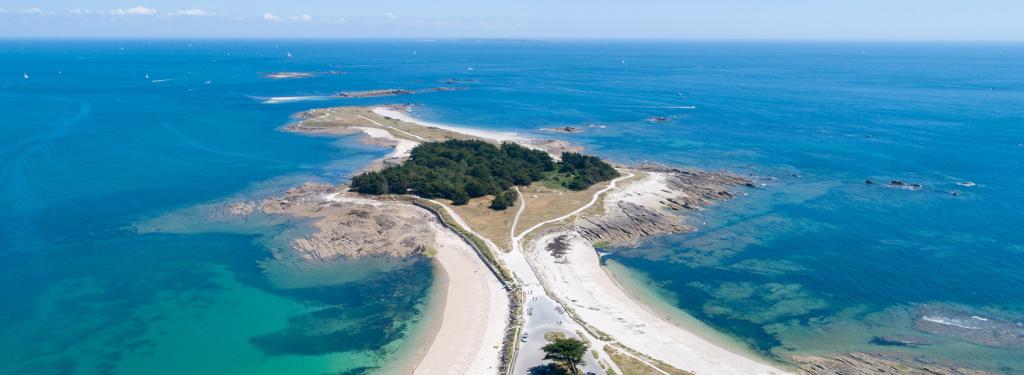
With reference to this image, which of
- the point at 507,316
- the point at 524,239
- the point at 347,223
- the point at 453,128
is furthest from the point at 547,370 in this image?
the point at 453,128

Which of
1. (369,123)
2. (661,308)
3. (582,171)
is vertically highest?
(369,123)

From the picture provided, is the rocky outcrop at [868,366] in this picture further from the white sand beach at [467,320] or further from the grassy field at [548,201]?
the grassy field at [548,201]

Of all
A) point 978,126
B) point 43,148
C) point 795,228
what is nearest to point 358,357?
point 795,228

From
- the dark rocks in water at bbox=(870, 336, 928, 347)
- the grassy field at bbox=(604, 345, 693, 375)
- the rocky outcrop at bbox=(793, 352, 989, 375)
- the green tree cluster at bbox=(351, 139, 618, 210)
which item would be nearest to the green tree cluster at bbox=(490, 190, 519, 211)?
the green tree cluster at bbox=(351, 139, 618, 210)

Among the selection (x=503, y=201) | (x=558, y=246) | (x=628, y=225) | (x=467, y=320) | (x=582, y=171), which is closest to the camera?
(x=467, y=320)

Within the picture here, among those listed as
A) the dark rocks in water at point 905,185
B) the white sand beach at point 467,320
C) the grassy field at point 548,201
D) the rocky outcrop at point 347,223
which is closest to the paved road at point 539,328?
the white sand beach at point 467,320

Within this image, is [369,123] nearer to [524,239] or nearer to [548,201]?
[548,201]

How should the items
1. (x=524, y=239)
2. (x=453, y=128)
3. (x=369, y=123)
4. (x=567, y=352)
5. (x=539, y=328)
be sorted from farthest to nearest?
(x=369, y=123), (x=453, y=128), (x=524, y=239), (x=539, y=328), (x=567, y=352)

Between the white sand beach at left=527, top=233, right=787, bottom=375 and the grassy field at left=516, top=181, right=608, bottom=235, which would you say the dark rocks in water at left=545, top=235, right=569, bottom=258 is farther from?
the grassy field at left=516, top=181, right=608, bottom=235
